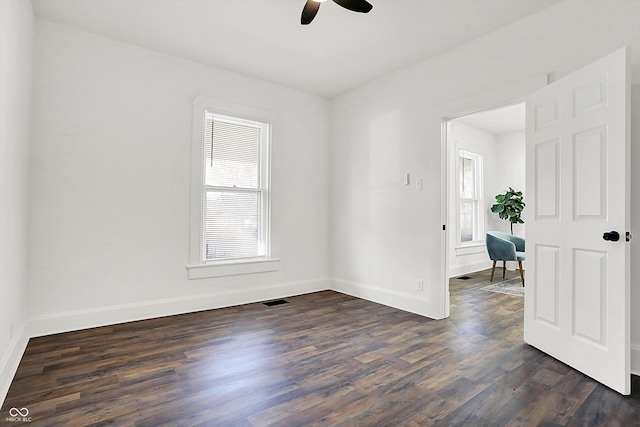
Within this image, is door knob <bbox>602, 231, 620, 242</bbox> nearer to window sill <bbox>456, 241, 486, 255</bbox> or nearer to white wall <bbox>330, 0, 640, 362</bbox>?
white wall <bbox>330, 0, 640, 362</bbox>

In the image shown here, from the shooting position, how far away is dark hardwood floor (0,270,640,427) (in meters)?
1.84

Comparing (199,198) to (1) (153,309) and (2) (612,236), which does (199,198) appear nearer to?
(1) (153,309)

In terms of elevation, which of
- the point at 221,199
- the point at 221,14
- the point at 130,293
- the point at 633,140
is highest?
the point at 221,14

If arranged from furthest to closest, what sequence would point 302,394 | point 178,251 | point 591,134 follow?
point 178,251
point 591,134
point 302,394

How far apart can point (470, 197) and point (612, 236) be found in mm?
4908

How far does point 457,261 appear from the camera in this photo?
627 cm

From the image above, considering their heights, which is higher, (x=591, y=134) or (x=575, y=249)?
(x=591, y=134)

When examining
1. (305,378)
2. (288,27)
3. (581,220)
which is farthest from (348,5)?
(305,378)

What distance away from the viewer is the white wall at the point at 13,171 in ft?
6.88

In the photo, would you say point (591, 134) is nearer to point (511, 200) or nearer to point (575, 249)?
point (575, 249)

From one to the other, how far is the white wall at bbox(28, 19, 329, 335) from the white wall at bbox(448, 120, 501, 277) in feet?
12.1

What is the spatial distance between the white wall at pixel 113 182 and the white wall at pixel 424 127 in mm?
1376

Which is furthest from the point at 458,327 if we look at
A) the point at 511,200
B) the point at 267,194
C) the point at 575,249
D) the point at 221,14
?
the point at 511,200

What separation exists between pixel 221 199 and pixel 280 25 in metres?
2.00
